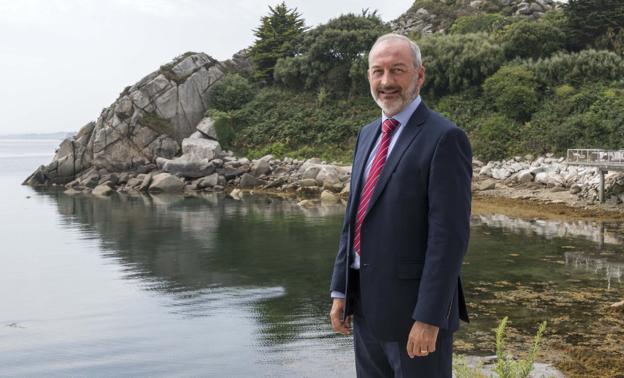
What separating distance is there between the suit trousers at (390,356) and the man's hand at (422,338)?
0.29ft

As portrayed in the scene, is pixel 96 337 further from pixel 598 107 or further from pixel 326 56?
pixel 326 56

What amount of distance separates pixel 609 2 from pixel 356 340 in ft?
130

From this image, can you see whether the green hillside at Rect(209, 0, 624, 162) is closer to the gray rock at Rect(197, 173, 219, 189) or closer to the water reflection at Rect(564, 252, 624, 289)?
the gray rock at Rect(197, 173, 219, 189)

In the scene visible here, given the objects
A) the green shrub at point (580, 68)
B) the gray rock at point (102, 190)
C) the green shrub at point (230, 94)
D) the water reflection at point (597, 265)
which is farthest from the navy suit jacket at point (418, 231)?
the green shrub at point (230, 94)

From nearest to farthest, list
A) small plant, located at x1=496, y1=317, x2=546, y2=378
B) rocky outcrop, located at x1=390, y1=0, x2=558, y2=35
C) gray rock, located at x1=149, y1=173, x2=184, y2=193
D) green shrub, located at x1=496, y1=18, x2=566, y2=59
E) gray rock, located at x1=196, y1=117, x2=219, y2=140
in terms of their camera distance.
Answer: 1. small plant, located at x1=496, y1=317, x2=546, y2=378
2. gray rock, located at x1=149, y1=173, x2=184, y2=193
3. green shrub, located at x1=496, y1=18, x2=566, y2=59
4. gray rock, located at x1=196, y1=117, x2=219, y2=140
5. rocky outcrop, located at x1=390, y1=0, x2=558, y2=35

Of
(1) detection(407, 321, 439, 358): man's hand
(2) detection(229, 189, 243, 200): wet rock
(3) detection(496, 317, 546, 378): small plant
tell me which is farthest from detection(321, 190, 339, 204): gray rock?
(1) detection(407, 321, 439, 358): man's hand

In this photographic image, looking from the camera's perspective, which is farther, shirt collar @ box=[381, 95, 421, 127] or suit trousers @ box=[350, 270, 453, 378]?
shirt collar @ box=[381, 95, 421, 127]

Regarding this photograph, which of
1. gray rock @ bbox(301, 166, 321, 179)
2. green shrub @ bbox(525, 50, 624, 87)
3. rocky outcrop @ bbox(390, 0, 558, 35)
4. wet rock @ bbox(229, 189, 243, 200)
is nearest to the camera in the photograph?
wet rock @ bbox(229, 189, 243, 200)

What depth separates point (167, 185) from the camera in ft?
117

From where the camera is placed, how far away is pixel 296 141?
1590 inches

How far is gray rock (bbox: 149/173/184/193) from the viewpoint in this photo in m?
35.6

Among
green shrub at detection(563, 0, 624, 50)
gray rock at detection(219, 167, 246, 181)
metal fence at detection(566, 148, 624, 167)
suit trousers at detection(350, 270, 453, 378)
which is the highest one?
green shrub at detection(563, 0, 624, 50)

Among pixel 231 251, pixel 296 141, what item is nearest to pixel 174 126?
pixel 296 141

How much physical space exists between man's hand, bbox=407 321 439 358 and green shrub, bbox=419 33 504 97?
113 ft
